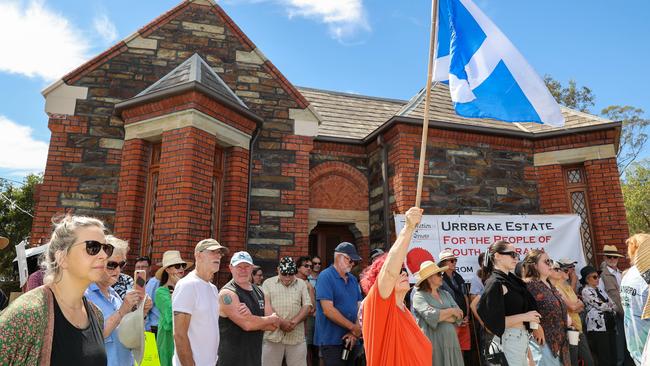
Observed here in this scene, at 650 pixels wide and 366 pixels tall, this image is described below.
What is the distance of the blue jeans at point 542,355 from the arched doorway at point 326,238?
590cm

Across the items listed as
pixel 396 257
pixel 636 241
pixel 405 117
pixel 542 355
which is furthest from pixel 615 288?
pixel 396 257

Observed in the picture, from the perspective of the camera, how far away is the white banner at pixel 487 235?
7324 millimetres

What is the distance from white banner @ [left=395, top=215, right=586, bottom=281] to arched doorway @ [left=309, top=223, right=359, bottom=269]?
2437 mm

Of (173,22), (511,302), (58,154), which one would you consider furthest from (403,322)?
(173,22)

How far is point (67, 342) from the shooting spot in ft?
5.86

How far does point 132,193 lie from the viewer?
6941mm

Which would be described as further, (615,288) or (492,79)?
(615,288)

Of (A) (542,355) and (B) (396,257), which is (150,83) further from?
(A) (542,355)

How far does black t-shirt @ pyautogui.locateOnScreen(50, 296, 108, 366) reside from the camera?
5.70ft

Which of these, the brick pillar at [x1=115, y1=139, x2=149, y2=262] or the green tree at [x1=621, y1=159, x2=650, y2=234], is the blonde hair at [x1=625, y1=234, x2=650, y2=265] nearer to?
the brick pillar at [x1=115, y1=139, x2=149, y2=262]

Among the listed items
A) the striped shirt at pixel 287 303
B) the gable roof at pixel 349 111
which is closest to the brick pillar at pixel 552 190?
the gable roof at pixel 349 111

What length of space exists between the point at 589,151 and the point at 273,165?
6.72 m

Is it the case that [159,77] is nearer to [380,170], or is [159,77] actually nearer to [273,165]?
[273,165]

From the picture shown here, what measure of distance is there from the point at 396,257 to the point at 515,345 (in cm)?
179
